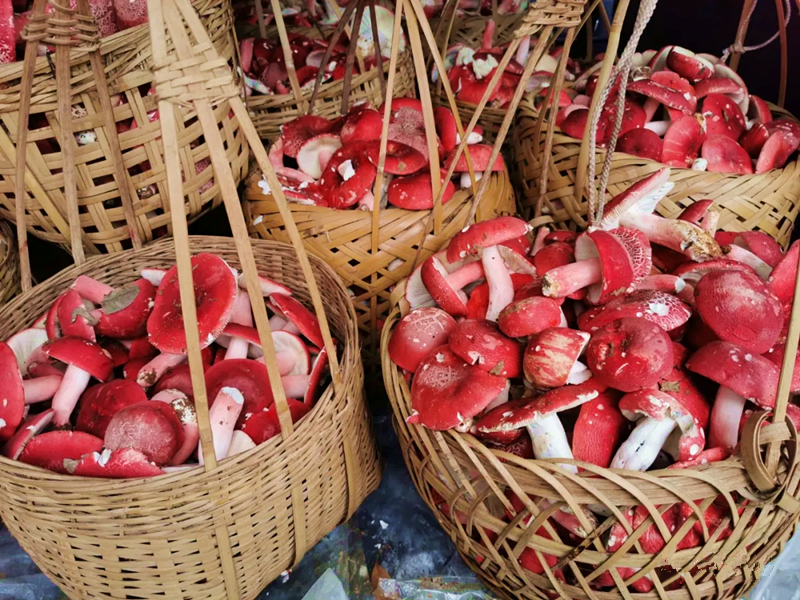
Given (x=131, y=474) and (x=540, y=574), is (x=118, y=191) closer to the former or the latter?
(x=131, y=474)

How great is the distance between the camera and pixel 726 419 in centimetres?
97

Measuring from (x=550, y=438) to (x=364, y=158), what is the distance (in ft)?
2.77

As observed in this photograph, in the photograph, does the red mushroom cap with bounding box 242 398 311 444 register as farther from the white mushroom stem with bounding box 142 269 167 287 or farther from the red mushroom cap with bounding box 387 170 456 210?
the red mushroom cap with bounding box 387 170 456 210

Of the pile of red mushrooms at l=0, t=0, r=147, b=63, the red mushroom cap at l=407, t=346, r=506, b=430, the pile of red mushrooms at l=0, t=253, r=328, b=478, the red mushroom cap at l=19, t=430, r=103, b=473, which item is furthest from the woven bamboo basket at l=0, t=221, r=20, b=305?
the red mushroom cap at l=407, t=346, r=506, b=430

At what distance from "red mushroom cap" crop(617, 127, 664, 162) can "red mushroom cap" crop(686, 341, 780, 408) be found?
0.77 m

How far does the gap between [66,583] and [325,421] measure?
58 cm

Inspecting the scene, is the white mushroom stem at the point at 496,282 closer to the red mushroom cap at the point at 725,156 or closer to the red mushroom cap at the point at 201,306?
the red mushroom cap at the point at 201,306

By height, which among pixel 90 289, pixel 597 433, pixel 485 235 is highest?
pixel 485 235

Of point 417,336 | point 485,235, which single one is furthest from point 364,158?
point 417,336

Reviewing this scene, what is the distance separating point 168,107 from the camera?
0.74 meters

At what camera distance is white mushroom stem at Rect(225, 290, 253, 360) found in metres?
1.29

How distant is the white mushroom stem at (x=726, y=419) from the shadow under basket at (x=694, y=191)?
60 cm

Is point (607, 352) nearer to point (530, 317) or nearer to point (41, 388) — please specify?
point (530, 317)

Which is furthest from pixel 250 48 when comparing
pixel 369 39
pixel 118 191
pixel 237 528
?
pixel 237 528
